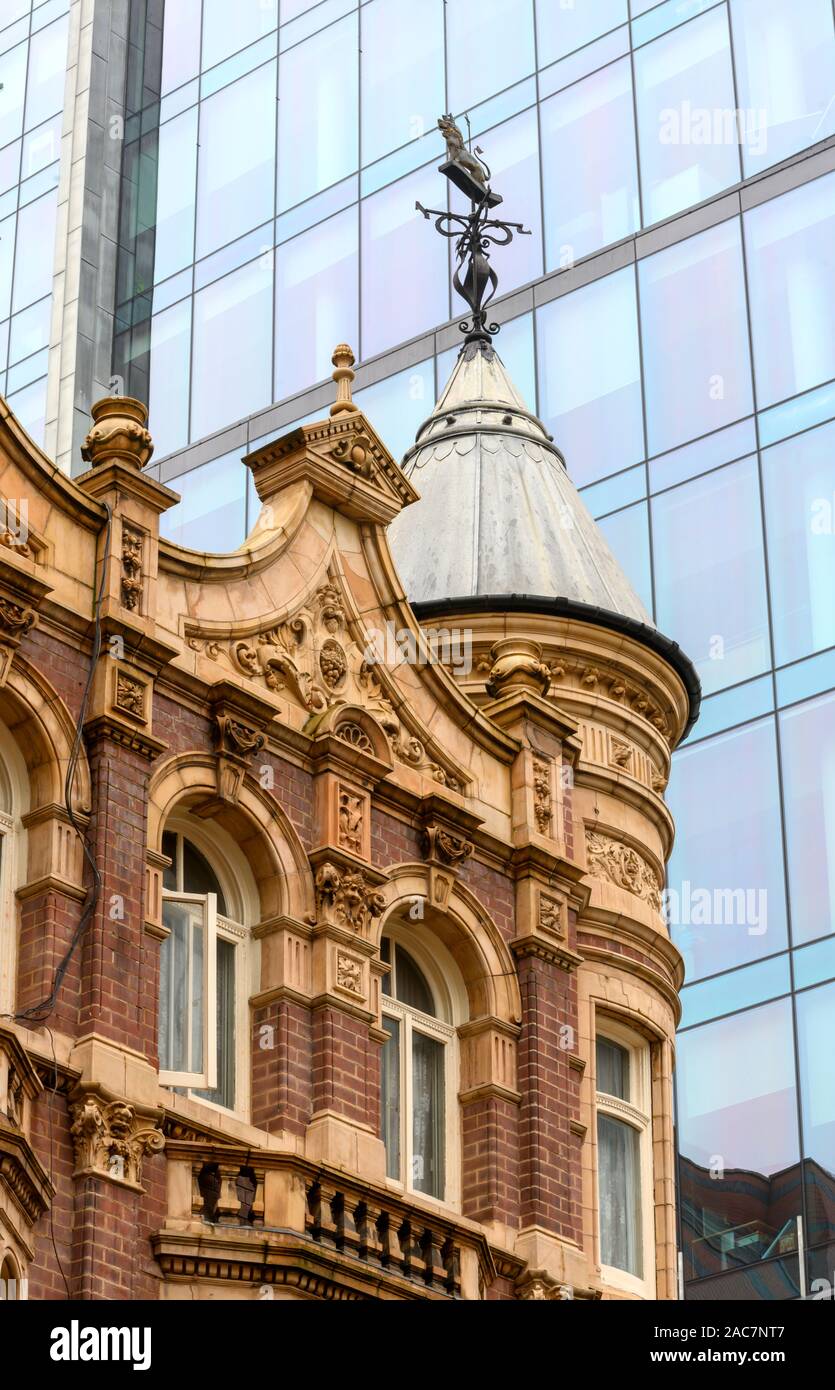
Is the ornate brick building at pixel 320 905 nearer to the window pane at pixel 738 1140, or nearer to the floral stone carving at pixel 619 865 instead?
the floral stone carving at pixel 619 865

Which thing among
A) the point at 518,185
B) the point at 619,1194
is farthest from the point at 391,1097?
the point at 518,185

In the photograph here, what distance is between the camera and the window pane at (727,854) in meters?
43.1

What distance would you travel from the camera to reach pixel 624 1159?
2950cm

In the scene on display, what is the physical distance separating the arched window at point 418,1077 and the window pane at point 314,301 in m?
27.4

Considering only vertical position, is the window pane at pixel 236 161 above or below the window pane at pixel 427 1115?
above

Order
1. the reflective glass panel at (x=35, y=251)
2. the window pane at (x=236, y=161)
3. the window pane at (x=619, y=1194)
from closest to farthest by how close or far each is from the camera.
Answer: the window pane at (x=619, y=1194)
the window pane at (x=236, y=161)
the reflective glass panel at (x=35, y=251)

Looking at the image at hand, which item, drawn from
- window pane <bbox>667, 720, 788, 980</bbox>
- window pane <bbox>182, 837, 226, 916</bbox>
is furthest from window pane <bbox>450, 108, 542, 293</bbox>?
window pane <bbox>182, 837, 226, 916</bbox>

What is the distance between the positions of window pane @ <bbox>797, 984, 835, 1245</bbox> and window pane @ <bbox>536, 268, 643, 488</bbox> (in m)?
10.4

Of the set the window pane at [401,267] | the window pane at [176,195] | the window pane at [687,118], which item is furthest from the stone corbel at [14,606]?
the window pane at [176,195]

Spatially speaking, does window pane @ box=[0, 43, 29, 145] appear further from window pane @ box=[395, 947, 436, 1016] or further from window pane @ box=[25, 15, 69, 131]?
window pane @ box=[395, 947, 436, 1016]

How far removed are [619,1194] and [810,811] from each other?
14903 mm

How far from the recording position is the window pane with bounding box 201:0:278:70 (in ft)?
193

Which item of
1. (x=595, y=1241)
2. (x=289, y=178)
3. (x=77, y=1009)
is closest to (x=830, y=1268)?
(x=595, y=1241)
